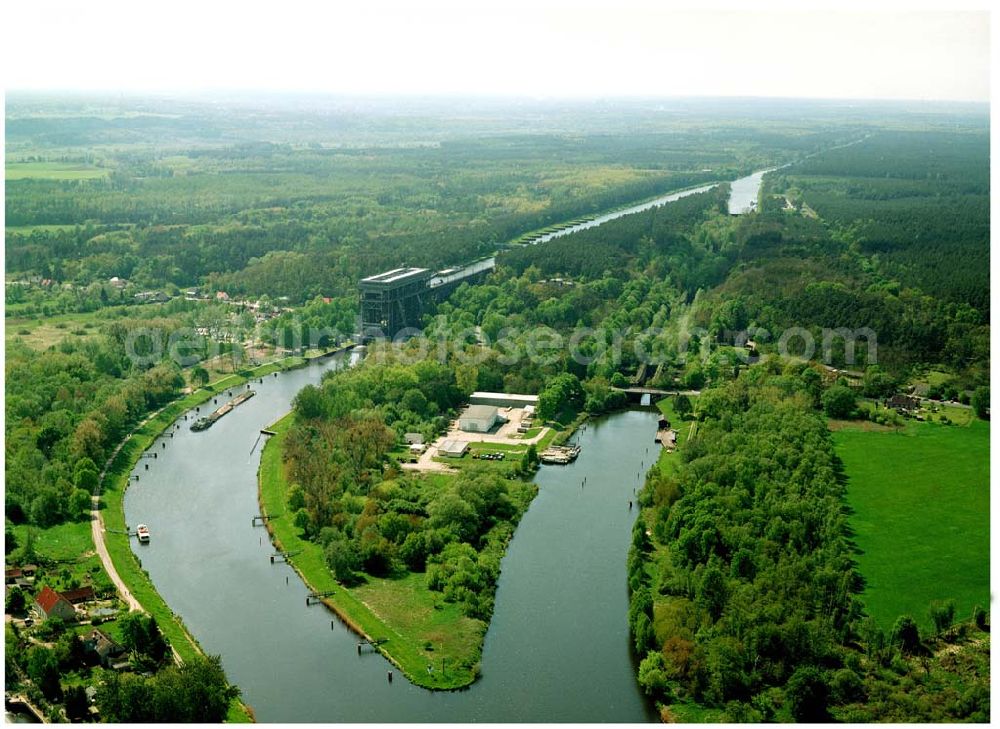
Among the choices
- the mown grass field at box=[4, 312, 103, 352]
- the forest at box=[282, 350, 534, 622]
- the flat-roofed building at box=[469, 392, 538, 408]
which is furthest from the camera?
the mown grass field at box=[4, 312, 103, 352]

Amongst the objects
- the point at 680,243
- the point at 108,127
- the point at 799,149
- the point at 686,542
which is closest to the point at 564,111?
the point at 799,149

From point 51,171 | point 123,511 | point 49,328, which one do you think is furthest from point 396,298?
point 51,171

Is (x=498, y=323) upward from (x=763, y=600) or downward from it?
downward

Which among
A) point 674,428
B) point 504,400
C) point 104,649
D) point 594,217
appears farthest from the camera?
point 594,217

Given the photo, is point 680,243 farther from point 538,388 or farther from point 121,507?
point 121,507

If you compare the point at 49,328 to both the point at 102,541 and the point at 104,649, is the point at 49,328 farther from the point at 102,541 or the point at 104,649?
the point at 104,649

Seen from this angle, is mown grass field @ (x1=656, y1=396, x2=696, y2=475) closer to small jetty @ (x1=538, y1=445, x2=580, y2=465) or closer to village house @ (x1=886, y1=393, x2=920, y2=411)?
small jetty @ (x1=538, y1=445, x2=580, y2=465)

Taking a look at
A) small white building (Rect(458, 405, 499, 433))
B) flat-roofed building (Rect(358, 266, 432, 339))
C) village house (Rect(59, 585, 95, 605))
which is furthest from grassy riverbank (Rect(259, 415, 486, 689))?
flat-roofed building (Rect(358, 266, 432, 339))
